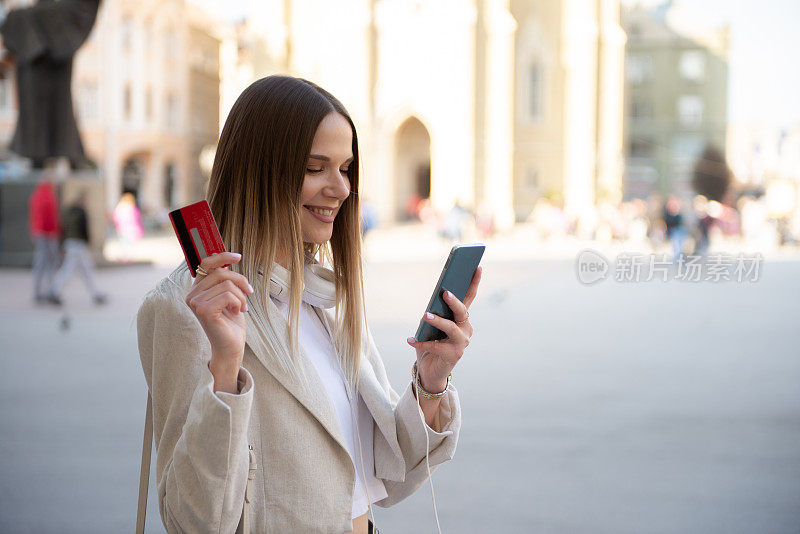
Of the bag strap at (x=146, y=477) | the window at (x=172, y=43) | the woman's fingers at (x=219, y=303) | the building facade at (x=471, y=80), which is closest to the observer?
the woman's fingers at (x=219, y=303)

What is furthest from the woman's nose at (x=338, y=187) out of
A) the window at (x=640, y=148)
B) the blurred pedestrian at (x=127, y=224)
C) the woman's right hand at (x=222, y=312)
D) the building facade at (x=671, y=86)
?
the window at (x=640, y=148)

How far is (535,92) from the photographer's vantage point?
4116cm

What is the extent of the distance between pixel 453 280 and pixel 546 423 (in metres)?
4.50

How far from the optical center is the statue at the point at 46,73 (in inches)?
660

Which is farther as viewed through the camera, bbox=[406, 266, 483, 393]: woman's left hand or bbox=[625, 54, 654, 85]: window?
bbox=[625, 54, 654, 85]: window

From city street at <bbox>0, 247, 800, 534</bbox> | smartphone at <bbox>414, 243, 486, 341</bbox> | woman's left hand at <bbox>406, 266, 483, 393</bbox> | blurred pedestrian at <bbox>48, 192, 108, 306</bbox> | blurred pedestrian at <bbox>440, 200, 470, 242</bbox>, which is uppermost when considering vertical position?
smartphone at <bbox>414, 243, 486, 341</bbox>

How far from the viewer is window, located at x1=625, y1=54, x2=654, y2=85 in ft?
204

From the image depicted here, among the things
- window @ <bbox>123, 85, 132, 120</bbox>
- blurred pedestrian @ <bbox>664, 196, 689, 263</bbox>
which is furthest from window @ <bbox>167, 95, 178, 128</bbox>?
blurred pedestrian @ <bbox>664, 196, 689, 263</bbox>

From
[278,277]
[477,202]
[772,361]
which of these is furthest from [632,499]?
[477,202]

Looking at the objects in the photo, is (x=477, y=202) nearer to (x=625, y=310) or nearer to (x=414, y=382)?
(x=625, y=310)

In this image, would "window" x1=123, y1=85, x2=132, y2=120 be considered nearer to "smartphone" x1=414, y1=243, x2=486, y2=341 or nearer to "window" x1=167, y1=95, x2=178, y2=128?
"window" x1=167, y1=95, x2=178, y2=128

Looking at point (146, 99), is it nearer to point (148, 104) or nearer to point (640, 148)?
point (148, 104)

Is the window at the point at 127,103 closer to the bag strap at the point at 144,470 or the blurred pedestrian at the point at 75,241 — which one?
the blurred pedestrian at the point at 75,241

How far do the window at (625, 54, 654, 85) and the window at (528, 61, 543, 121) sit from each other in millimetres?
23358
